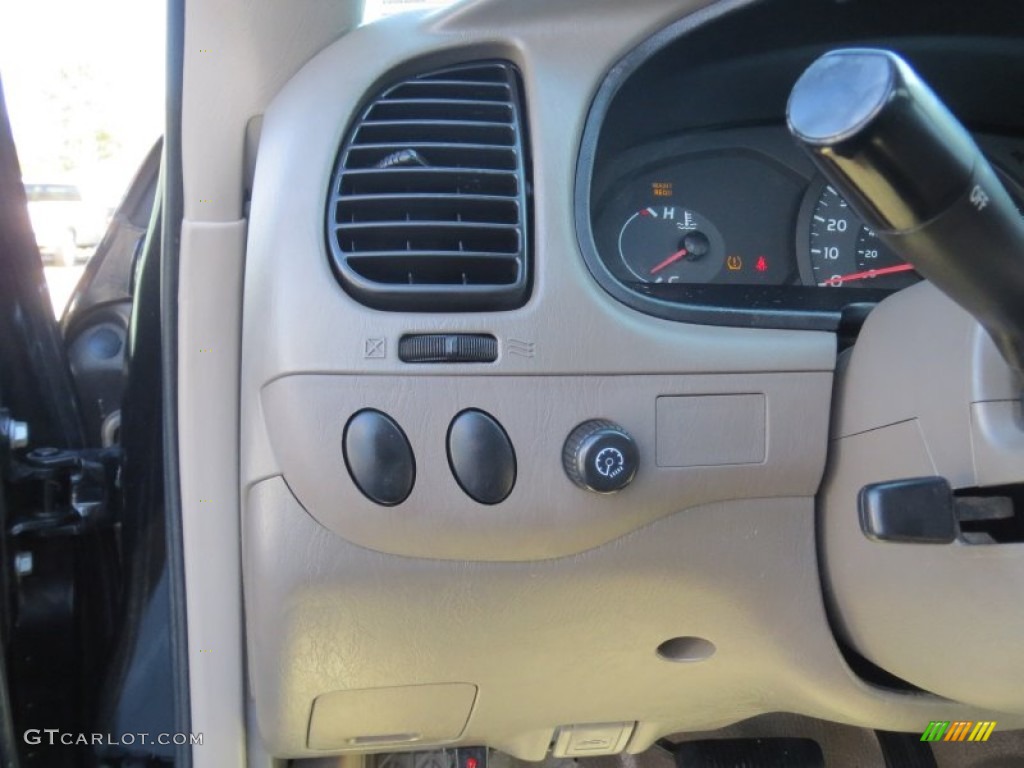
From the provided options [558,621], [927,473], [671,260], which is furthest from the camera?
[671,260]

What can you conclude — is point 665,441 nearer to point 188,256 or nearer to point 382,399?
point 382,399

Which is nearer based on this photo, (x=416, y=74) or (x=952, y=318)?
(x=952, y=318)

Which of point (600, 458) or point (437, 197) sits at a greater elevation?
point (437, 197)

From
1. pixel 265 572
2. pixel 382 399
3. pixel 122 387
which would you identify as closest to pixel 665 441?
pixel 382 399

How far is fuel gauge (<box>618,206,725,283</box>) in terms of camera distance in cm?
137

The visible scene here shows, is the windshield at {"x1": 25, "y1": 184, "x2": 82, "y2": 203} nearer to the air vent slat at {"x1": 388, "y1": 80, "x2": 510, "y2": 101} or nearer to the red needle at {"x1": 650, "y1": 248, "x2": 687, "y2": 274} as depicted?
the air vent slat at {"x1": 388, "y1": 80, "x2": 510, "y2": 101}

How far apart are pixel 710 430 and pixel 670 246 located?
337 mm

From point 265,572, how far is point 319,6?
25.8 inches

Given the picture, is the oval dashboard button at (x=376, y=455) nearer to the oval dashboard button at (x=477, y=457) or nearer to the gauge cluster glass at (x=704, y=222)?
the oval dashboard button at (x=477, y=457)

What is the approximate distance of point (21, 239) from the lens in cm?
129

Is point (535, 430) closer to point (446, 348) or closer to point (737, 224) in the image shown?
point (446, 348)

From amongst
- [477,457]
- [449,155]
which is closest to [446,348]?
[477,457]

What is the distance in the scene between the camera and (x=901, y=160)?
0.66 metres

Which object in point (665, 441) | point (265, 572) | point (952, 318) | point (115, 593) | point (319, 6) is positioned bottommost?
point (115, 593)
